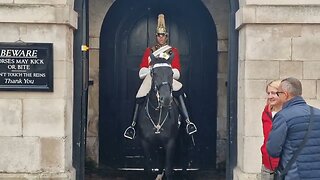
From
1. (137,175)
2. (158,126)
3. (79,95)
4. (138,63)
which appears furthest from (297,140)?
(138,63)

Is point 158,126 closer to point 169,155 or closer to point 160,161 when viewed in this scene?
point 169,155

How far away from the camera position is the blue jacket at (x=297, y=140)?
15.1 feet

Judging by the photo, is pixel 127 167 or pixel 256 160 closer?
pixel 256 160

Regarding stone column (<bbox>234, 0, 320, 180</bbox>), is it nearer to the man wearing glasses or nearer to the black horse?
the black horse

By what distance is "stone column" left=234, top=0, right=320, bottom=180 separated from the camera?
6.96 metres

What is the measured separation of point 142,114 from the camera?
7.95 m

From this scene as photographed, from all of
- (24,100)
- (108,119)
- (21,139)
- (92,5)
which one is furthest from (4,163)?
(92,5)

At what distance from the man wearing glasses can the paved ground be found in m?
4.20

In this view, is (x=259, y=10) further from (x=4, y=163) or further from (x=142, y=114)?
(x=4, y=163)

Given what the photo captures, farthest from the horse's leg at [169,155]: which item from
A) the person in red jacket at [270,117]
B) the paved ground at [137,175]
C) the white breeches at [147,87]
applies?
Answer: the person in red jacket at [270,117]

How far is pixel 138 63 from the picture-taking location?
9.56 m

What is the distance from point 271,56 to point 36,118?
312 centimetres

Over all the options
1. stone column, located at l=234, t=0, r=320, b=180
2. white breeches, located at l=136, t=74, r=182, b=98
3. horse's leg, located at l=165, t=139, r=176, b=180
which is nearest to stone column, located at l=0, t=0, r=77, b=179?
white breeches, located at l=136, t=74, r=182, b=98

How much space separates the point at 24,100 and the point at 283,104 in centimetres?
357
